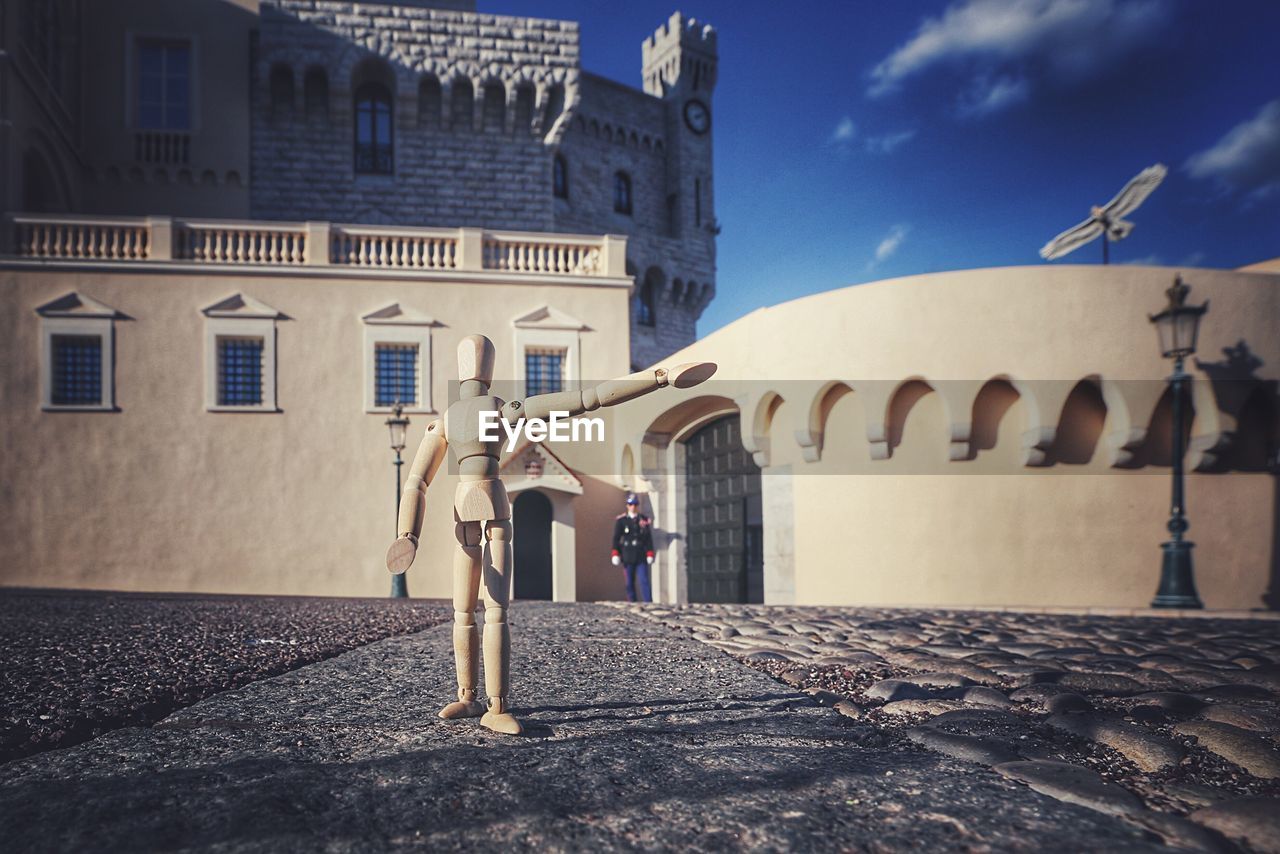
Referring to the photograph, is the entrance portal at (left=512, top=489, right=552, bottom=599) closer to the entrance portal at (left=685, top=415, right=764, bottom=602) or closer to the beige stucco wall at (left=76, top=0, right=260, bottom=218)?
the entrance portal at (left=685, top=415, right=764, bottom=602)

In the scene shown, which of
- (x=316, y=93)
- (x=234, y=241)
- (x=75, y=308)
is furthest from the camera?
(x=316, y=93)

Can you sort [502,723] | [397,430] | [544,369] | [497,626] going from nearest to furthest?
[502,723] → [497,626] → [397,430] → [544,369]

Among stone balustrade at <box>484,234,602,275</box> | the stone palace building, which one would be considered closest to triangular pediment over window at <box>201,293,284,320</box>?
the stone palace building

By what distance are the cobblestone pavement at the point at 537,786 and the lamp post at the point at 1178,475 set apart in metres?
8.10

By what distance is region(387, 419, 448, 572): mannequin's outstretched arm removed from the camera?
3590 mm

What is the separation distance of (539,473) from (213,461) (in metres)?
6.10

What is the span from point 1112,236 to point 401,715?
44.1 feet

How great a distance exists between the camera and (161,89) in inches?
763

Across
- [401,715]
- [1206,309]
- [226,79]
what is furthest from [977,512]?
[226,79]

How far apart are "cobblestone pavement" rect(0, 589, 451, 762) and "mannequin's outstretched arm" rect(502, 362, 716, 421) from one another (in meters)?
2.18

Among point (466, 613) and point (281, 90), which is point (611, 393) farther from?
point (281, 90)

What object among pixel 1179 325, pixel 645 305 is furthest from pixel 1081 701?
pixel 645 305

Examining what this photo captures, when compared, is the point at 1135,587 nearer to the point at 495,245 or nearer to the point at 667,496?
the point at 667,496

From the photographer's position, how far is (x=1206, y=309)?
10625 millimetres
